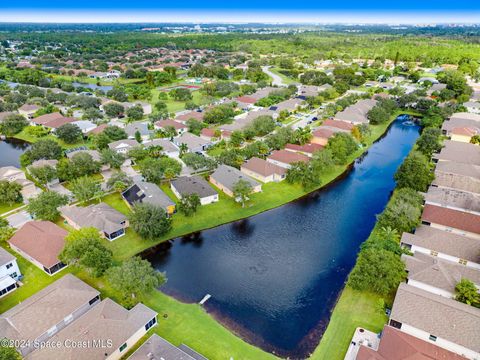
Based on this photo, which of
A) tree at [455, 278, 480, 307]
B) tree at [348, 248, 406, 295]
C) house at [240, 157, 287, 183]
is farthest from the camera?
house at [240, 157, 287, 183]

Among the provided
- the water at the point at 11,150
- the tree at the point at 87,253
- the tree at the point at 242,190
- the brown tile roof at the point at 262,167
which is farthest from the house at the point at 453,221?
the water at the point at 11,150

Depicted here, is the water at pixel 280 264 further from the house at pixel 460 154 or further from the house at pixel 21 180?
the house at pixel 21 180

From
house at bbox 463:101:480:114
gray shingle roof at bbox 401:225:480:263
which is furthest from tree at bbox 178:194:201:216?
house at bbox 463:101:480:114

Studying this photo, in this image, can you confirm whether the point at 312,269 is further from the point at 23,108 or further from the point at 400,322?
the point at 23,108

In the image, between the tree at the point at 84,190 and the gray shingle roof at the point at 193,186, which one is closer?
the tree at the point at 84,190

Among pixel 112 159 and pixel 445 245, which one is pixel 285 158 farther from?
pixel 112 159

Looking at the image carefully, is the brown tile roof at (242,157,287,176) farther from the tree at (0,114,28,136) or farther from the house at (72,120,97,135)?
the tree at (0,114,28,136)
